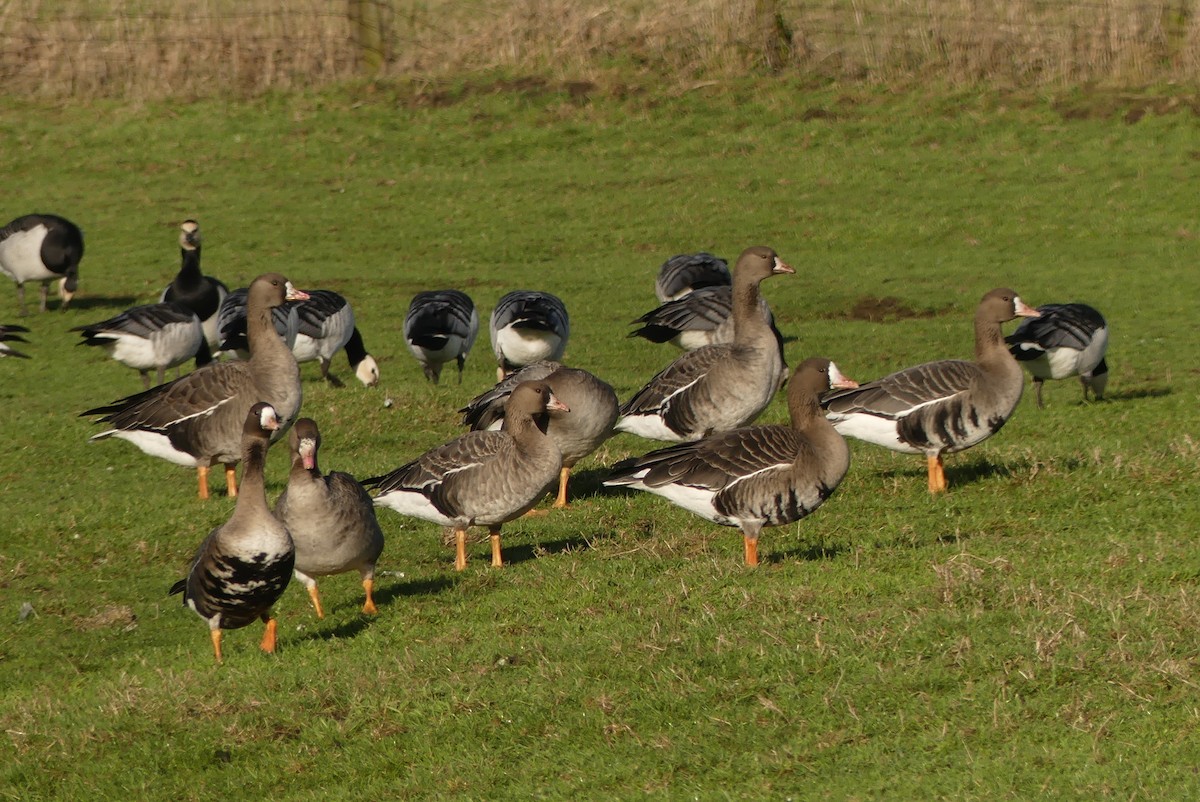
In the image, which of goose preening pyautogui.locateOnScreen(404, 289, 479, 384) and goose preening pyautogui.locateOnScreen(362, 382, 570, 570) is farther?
goose preening pyautogui.locateOnScreen(404, 289, 479, 384)

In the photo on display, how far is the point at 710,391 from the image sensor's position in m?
15.0

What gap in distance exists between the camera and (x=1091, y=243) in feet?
92.5

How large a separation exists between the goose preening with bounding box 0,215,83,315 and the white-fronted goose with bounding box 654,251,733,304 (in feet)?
34.6

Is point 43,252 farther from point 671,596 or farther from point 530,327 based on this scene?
point 671,596

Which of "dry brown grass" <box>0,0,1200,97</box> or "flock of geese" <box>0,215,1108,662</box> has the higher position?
"dry brown grass" <box>0,0,1200,97</box>

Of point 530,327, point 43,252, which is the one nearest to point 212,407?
point 530,327

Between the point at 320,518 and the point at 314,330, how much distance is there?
35.4ft

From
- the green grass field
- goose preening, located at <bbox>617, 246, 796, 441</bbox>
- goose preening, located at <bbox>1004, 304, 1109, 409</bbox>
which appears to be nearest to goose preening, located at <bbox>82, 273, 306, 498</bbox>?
the green grass field

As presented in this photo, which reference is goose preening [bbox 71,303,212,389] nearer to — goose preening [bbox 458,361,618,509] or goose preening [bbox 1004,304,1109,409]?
goose preening [bbox 458,361,618,509]

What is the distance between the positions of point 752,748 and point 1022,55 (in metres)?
29.8

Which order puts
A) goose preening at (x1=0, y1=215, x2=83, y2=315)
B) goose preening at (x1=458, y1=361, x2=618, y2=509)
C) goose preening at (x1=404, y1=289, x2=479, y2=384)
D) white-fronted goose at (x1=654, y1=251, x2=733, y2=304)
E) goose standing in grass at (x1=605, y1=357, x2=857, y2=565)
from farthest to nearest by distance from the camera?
goose preening at (x1=0, y1=215, x2=83, y2=315) → white-fronted goose at (x1=654, y1=251, x2=733, y2=304) → goose preening at (x1=404, y1=289, x2=479, y2=384) → goose preening at (x1=458, y1=361, x2=618, y2=509) → goose standing in grass at (x1=605, y1=357, x2=857, y2=565)

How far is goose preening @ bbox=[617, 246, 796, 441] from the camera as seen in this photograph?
590 inches

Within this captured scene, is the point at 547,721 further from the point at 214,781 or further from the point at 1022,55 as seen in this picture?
the point at 1022,55

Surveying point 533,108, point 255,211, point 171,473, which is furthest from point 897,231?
point 171,473
